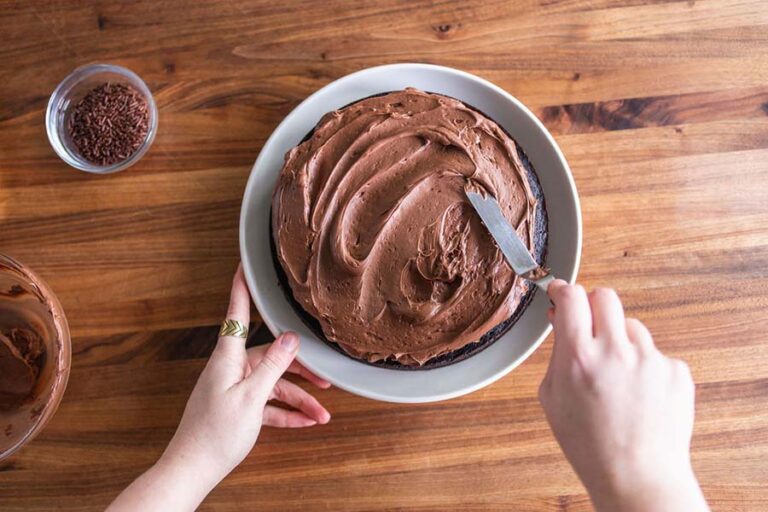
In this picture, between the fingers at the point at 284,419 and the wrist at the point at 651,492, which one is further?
the fingers at the point at 284,419

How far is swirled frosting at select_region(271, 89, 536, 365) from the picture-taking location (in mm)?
2117

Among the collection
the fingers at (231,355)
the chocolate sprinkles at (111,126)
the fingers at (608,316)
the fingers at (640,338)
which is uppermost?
the chocolate sprinkles at (111,126)

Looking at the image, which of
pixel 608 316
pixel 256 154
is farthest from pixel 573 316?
pixel 256 154

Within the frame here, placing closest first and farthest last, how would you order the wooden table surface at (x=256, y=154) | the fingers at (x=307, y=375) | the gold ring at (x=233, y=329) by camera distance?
the gold ring at (x=233, y=329) < the fingers at (x=307, y=375) < the wooden table surface at (x=256, y=154)

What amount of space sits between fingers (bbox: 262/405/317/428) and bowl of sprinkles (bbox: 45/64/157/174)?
1192mm

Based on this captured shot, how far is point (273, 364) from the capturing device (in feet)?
7.36

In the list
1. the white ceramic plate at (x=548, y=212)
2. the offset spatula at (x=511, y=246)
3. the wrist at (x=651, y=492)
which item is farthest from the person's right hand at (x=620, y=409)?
the white ceramic plate at (x=548, y=212)

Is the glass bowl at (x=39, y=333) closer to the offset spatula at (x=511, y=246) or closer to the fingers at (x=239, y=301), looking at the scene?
the fingers at (x=239, y=301)

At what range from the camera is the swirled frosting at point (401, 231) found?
2117mm

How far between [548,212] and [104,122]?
1.87 metres

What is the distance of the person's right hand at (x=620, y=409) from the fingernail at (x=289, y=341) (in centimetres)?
99

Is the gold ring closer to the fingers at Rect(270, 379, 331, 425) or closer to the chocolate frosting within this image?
the fingers at Rect(270, 379, 331, 425)

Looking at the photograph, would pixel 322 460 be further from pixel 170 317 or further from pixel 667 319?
pixel 667 319

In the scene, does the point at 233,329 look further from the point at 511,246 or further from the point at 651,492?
the point at 651,492
